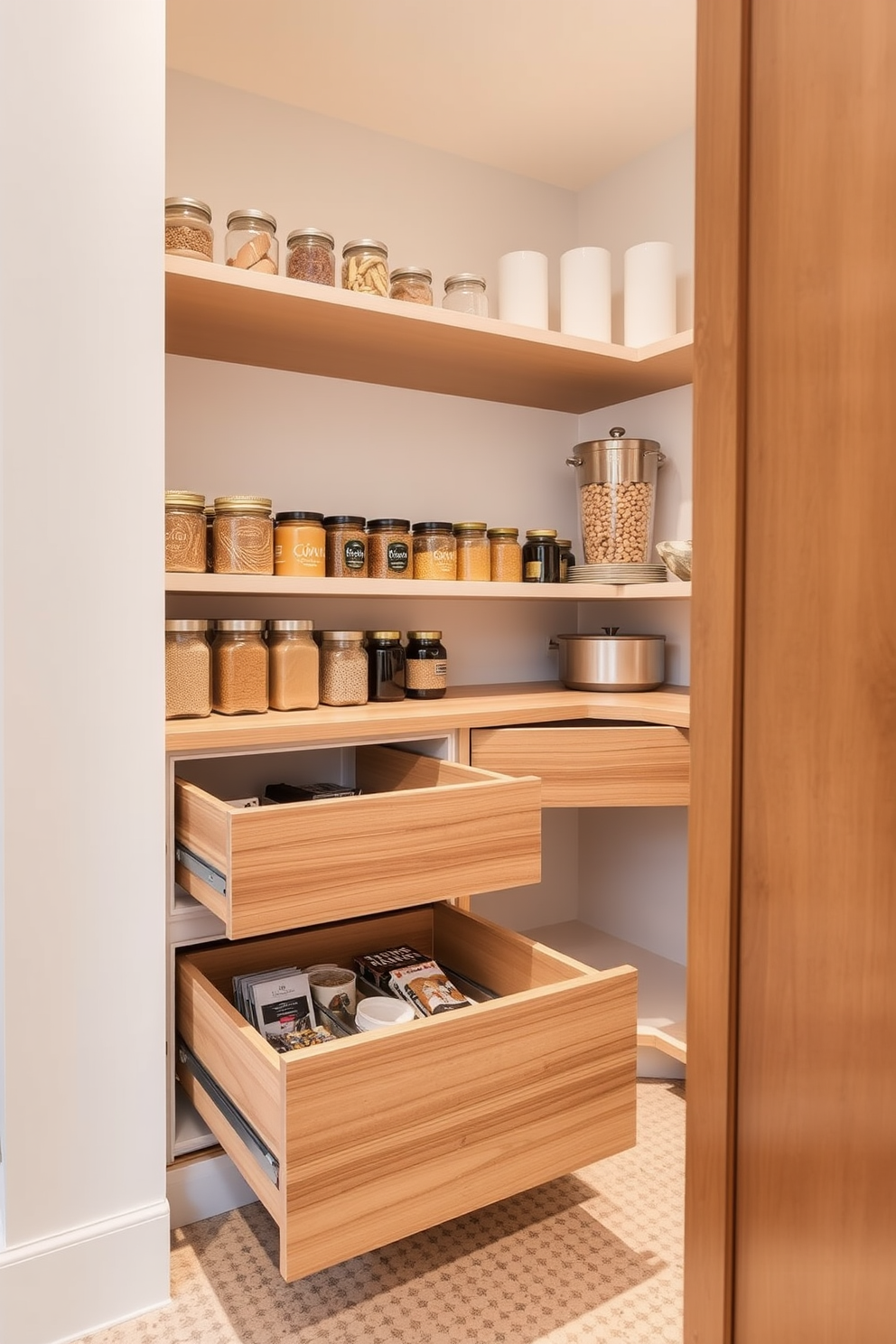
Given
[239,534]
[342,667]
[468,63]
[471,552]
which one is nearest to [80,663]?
[239,534]

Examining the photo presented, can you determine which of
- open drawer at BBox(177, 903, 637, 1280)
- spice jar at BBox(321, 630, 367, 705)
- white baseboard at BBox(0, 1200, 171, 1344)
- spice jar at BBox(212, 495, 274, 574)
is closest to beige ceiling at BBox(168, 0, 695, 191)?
spice jar at BBox(212, 495, 274, 574)

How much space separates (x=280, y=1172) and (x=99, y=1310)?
17.9 inches

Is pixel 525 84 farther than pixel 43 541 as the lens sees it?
Yes

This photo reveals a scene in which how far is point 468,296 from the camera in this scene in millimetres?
1907

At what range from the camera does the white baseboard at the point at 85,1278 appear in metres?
1.27

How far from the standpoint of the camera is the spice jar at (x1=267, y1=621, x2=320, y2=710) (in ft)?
5.50

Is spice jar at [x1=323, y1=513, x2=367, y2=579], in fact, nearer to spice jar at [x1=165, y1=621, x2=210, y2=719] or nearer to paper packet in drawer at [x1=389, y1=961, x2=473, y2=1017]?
spice jar at [x1=165, y1=621, x2=210, y2=719]

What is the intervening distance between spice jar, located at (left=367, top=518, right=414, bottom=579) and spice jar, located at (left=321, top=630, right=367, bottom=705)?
15 centimetres

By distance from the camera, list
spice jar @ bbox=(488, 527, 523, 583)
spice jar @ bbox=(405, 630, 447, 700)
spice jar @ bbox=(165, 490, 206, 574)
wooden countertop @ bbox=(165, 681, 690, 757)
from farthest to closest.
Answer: spice jar @ bbox=(488, 527, 523, 583) → spice jar @ bbox=(405, 630, 447, 700) → spice jar @ bbox=(165, 490, 206, 574) → wooden countertop @ bbox=(165, 681, 690, 757)

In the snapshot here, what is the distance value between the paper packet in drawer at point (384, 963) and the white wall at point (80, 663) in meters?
0.45

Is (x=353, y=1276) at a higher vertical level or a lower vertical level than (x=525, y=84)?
lower

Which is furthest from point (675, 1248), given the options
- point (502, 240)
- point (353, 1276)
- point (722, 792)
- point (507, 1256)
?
point (502, 240)

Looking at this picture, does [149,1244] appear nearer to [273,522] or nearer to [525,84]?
Result: [273,522]

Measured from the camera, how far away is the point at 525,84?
A: 6.33ft
